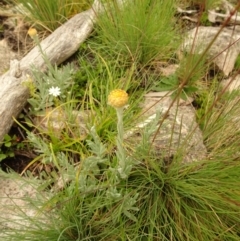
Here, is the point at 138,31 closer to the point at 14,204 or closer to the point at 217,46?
the point at 217,46

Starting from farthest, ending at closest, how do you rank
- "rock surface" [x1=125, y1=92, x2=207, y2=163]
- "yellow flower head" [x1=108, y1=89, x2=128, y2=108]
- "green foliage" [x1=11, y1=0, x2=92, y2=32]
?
"green foliage" [x1=11, y1=0, x2=92, y2=32]
"rock surface" [x1=125, y1=92, x2=207, y2=163]
"yellow flower head" [x1=108, y1=89, x2=128, y2=108]

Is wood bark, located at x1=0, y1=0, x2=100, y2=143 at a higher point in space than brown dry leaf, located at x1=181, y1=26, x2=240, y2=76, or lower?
higher

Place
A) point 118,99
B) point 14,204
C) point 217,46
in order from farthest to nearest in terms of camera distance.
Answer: point 217,46 → point 14,204 → point 118,99

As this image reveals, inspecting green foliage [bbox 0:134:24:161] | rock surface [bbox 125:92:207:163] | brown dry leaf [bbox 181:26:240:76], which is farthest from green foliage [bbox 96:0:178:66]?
green foliage [bbox 0:134:24:161]

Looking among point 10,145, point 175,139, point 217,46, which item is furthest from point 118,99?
point 217,46

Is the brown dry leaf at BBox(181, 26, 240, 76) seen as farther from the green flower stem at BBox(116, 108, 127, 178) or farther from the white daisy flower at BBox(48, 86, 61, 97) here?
the green flower stem at BBox(116, 108, 127, 178)

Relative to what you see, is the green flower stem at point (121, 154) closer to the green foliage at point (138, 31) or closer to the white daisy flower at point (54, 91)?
the white daisy flower at point (54, 91)
